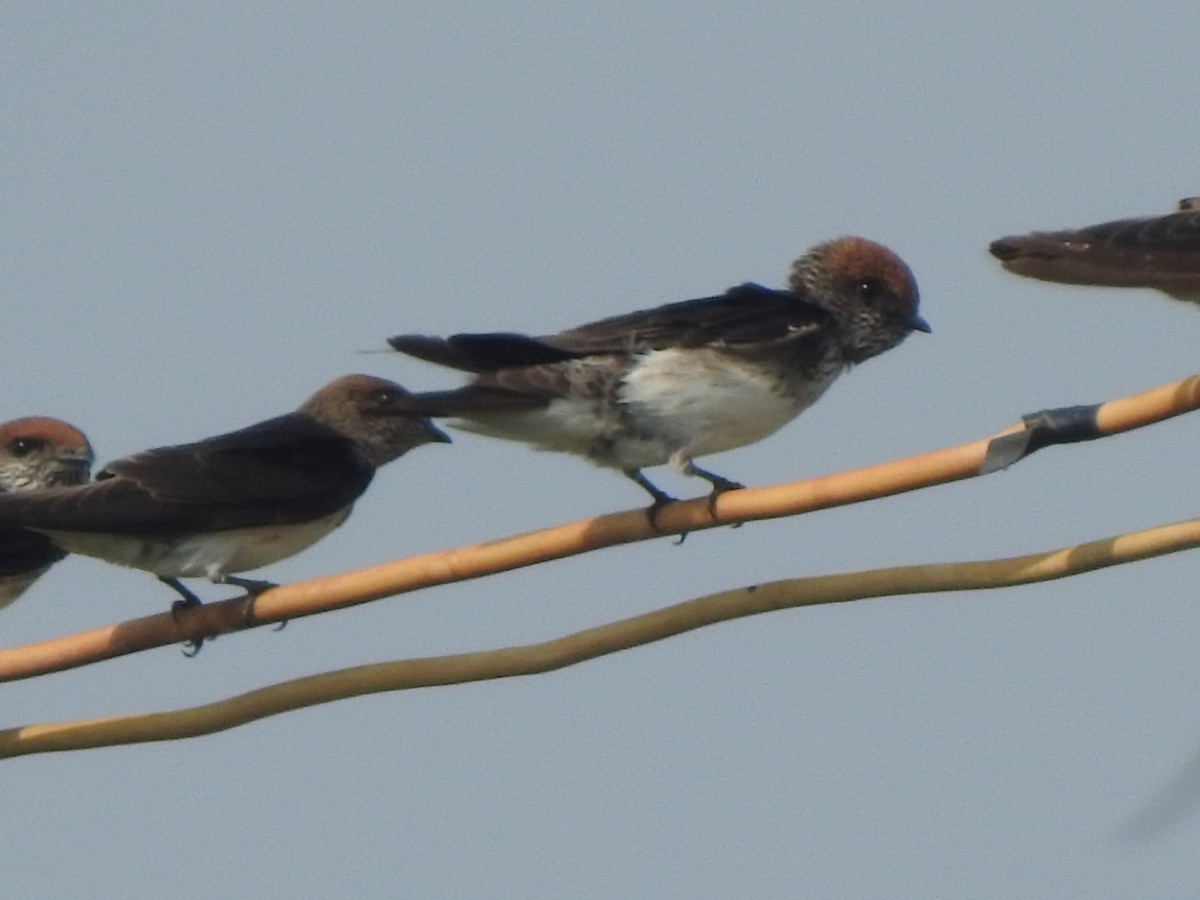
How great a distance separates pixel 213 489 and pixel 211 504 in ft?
0.19

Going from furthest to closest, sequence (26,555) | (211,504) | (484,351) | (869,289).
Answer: (26,555) < (869,289) < (211,504) < (484,351)

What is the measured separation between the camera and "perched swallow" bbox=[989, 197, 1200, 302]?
5695 millimetres

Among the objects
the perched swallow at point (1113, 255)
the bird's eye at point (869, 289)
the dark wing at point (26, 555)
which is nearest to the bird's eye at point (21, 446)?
the dark wing at point (26, 555)

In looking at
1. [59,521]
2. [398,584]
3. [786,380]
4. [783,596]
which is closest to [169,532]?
[59,521]

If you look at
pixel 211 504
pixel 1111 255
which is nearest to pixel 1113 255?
pixel 1111 255

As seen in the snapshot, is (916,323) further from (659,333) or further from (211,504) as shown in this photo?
(211,504)

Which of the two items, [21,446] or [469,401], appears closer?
[469,401]

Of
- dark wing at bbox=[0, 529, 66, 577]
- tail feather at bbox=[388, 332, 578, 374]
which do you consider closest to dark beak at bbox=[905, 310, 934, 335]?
tail feather at bbox=[388, 332, 578, 374]

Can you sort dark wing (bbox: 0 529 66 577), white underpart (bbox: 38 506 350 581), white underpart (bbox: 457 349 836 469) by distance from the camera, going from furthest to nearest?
1. dark wing (bbox: 0 529 66 577)
2. white underpart (bbox: 38 506 350 581)
3. white underpart (bbox: 457 349 836 469)

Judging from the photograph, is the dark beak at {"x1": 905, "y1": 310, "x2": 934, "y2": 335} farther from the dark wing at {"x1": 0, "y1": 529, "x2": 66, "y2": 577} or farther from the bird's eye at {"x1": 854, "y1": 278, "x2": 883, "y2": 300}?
the dark wing at {"x1": 0, "y1": 529, "x2": 66, "y2": 577}

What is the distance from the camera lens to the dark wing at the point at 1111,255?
5.70 metres

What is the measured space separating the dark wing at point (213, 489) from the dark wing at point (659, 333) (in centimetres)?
126

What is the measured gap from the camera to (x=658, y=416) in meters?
7.16

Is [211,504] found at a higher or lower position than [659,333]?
lower
